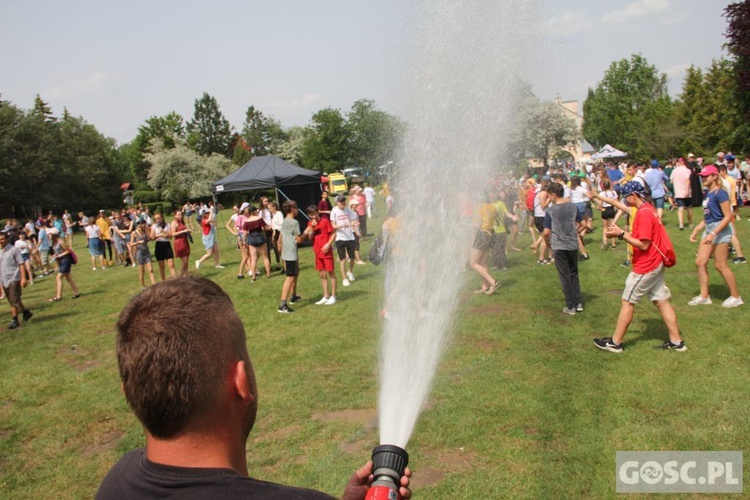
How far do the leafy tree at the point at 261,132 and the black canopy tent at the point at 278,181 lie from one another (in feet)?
357

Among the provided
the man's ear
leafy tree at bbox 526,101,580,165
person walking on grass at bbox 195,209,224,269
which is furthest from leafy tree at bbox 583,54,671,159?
the man's ear

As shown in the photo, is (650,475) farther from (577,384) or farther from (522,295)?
(522,295)

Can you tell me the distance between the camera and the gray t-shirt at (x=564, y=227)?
10.3 m

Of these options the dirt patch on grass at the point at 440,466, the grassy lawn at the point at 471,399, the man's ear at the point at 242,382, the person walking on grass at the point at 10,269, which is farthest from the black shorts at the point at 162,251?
the man's ear at the point at 242,382

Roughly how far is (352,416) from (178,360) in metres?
5.54

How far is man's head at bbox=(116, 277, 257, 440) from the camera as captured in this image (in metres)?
1.61

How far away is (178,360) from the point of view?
5.30 ft

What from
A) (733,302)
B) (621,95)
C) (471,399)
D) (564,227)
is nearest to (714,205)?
(733,302)

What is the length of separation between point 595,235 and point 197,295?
2001 cm

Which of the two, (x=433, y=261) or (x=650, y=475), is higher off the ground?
(x=433, y=261)

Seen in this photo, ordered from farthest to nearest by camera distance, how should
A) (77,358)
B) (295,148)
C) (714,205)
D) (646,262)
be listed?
(295,148), (77,358), (714,205), (646,262)

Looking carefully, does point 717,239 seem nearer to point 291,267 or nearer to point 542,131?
point 291,267

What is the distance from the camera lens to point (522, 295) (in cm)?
1211

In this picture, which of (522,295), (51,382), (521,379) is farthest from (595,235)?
(51,382)
